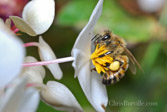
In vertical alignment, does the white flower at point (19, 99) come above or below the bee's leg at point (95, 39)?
above

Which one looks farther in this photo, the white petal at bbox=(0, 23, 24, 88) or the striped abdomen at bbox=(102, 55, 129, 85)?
the striped abdomen at bbox=(102, 55, 129, 85)

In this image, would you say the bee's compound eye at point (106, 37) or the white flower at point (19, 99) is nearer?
the white flower at point (19, 99)

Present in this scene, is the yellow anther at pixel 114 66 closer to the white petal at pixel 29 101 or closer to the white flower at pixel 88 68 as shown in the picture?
the white flower at pixel 88 68

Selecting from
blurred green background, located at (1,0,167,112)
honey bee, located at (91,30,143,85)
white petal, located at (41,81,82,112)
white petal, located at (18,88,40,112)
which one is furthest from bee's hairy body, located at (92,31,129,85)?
blurred green background, located at (1,0,167,112)

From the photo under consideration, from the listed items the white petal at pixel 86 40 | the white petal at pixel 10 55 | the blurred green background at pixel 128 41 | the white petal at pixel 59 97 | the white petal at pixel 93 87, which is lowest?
the blurred green background at pixel 128 41

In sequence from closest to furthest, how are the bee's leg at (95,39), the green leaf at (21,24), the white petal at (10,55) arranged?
the white petal at (10,55) → the green leaf at (21,24) → the bee's leg at (95,39)

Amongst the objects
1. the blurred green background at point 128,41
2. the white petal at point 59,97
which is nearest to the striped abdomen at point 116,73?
the white petal at point 59,97

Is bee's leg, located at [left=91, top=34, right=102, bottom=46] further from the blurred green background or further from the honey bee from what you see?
the blurred green background
